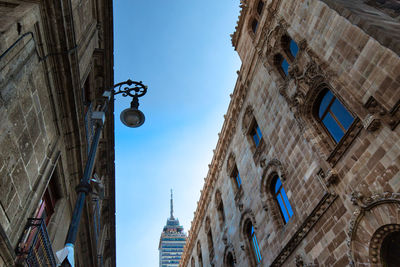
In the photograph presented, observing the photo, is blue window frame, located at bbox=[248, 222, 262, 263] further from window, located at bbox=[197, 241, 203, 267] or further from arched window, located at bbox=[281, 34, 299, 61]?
window, located at bbox=[197, 241, 203, 267]

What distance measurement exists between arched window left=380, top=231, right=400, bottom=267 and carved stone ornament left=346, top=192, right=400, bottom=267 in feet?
0.59

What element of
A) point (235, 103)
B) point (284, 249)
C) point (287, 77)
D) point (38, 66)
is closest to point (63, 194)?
point (38, 66)

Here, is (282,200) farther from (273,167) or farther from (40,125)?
(40,125)

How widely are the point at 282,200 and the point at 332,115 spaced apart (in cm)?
435

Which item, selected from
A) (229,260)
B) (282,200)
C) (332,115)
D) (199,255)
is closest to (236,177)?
(229,260)

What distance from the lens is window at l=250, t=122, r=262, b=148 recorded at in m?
14.9

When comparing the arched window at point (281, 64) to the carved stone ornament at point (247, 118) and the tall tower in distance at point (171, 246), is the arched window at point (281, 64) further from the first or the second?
the tall tower in distance at point (171, 246)

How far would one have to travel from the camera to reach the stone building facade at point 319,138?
6949mm

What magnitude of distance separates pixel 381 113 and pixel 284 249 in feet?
20.0

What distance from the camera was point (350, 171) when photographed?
7926 millimetres

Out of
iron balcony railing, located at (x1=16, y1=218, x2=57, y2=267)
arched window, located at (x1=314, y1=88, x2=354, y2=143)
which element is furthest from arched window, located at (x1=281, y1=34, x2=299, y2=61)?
iron balcony railing, located at (x1=16, y1=218, x2=57, y2=267)

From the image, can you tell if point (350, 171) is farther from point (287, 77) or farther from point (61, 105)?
point (61, 105)

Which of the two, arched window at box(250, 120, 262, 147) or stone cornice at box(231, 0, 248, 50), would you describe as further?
stone cornice at box(231, 0, 248, 50)

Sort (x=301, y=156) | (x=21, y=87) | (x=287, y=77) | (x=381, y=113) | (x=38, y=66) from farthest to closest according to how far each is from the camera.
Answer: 1. (x=287, y=77)
2. (x=301, y=156)
3. (x=381, y=113)
4. (x=38, y=66)
5. (x=21, y=87)
